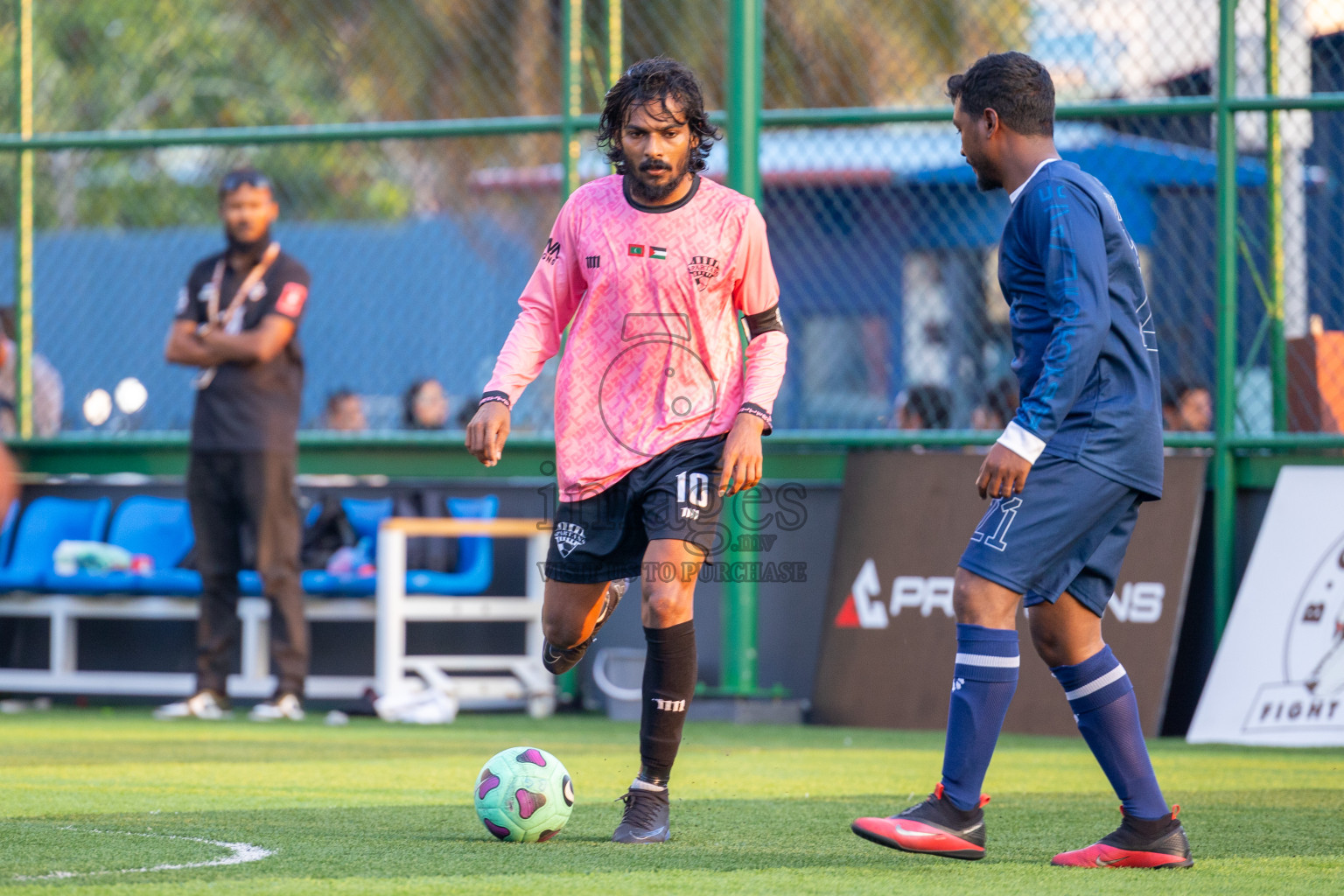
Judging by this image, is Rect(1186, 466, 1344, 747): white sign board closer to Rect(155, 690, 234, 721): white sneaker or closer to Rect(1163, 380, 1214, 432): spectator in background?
Rect(1163, 380, 1214, 432): spectator in background

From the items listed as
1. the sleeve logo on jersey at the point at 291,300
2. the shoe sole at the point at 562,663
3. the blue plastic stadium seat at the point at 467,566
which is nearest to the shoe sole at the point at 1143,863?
the shoe sole at the point at 562,663

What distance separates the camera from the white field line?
3.62m

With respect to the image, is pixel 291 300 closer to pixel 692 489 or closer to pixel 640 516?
pixel 640 516

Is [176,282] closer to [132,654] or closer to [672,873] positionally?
[132,654]

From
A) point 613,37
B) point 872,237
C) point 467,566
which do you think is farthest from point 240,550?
point 872,237

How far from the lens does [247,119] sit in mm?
27719

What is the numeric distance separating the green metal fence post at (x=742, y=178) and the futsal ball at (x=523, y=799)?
391cm

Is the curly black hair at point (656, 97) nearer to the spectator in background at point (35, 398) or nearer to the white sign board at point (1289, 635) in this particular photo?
the white sign board at point (1289, 635)

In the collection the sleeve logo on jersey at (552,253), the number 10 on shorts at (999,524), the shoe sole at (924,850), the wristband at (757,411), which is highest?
the sleeve logo on jersey at (552,253)

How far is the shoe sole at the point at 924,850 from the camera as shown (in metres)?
3.85

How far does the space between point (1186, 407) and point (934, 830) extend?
490 cm

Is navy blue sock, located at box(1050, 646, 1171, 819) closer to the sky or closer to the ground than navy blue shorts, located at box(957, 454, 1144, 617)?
closer to the ground

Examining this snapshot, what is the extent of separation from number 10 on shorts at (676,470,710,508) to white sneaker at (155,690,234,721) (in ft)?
14.4

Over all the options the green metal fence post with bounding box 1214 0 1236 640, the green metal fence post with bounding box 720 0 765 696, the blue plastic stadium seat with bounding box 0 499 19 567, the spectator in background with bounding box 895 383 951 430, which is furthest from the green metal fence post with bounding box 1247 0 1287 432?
the blue plastic stadium seat with bounding box 0 499 19 567
